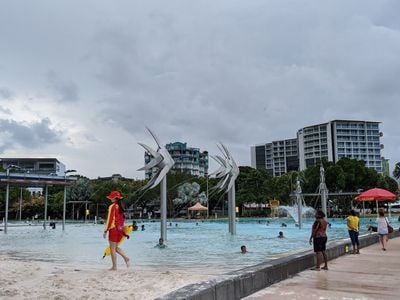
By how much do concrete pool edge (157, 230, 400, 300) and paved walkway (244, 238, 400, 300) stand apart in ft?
0.47

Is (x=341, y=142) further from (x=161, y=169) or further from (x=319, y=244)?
(x=319, y=244)

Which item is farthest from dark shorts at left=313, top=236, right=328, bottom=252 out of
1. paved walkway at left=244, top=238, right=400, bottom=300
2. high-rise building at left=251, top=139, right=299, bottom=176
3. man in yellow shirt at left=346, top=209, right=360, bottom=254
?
high-rise building at left=251, top=139, right=299, bottom=176

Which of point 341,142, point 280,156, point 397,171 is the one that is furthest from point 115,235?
point 280,156

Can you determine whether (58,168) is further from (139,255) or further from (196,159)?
(139,255)

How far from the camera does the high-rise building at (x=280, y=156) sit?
16075cm

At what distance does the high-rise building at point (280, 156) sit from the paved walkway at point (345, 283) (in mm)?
144744

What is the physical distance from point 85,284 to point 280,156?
162 meters

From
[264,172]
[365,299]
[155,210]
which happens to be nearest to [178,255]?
[365,299]

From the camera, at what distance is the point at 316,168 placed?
71938 mm

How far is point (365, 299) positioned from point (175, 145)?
13954cm

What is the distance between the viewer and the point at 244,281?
7789 mm

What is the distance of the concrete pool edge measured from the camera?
20.8 ft

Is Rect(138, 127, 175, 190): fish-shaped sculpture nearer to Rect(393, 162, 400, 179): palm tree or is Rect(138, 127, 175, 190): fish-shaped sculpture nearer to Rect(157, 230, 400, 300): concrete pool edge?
Rect(157, 230, 400, 300): concrete pool edge

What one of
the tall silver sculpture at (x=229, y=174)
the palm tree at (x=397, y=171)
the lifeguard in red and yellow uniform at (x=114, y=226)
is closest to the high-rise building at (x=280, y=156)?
the palm tree at (x=397, y=171)
